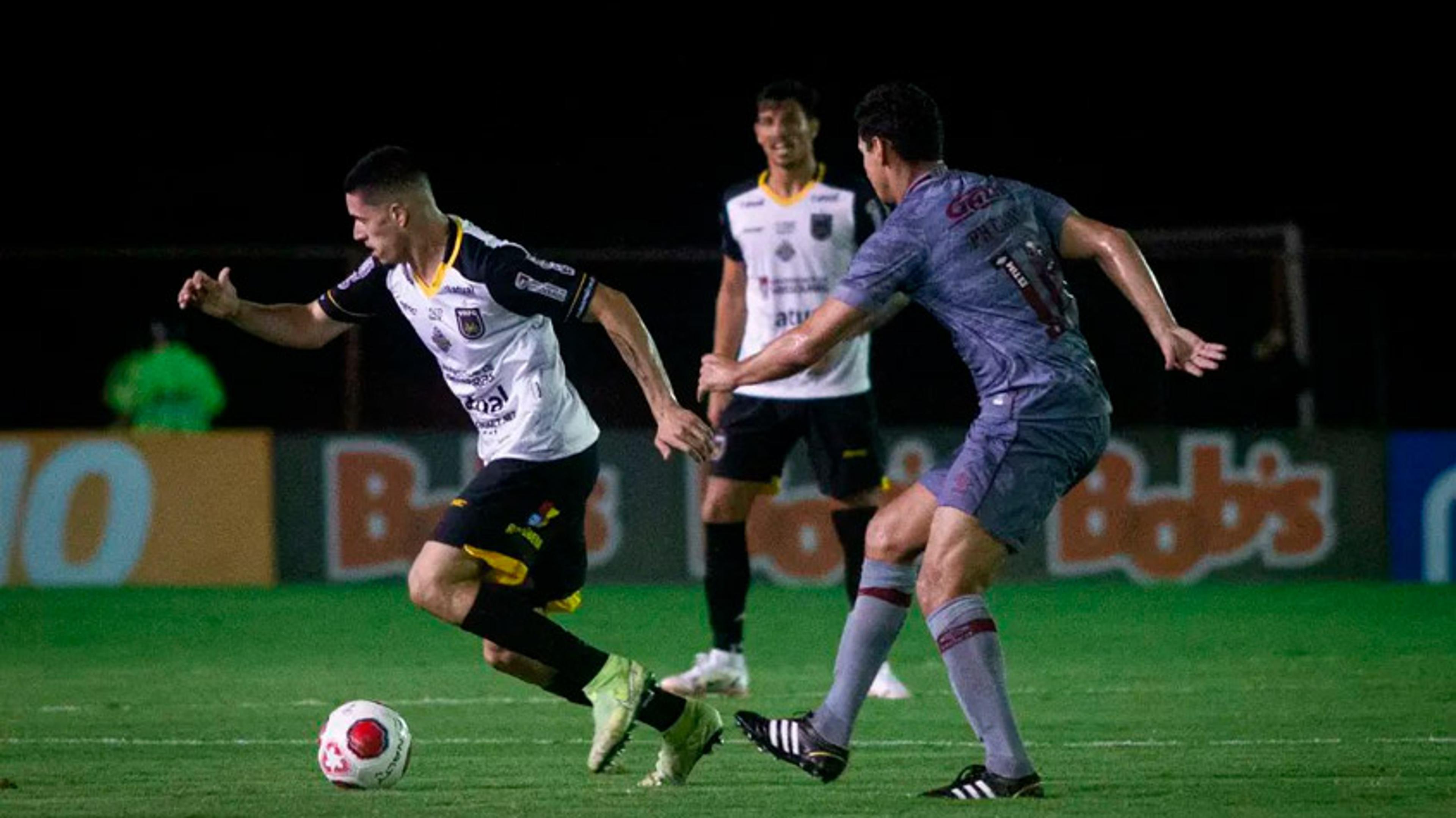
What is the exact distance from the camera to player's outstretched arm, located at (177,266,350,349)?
789 cm

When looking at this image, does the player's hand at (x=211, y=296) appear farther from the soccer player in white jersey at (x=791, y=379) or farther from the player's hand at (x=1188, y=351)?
the player's hand at (x=1188, y=351)

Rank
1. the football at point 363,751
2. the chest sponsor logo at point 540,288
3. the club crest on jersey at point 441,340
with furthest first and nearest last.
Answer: the club crest on jersey at point 441,340 < the chest sponsor logo at point 540,288 < the football at point 363,751

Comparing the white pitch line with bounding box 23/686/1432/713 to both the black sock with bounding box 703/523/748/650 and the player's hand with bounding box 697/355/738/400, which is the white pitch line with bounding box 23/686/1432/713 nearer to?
the black sock with bounding box 703/523/748/650

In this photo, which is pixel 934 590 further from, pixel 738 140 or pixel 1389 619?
pixel 738 140

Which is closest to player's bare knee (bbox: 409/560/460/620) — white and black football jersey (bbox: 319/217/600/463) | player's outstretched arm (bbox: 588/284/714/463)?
white and black football jersey (bbox: 319/217/600/463)

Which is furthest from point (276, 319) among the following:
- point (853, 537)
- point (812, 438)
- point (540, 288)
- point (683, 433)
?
point (853, 537)

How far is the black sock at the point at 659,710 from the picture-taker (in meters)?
7.13

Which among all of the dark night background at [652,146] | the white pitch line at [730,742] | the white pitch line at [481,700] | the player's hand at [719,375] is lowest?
the white pitch line at [481,700]

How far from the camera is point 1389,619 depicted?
512 inches

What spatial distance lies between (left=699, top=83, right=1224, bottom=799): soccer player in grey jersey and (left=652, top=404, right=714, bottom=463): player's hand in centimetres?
16

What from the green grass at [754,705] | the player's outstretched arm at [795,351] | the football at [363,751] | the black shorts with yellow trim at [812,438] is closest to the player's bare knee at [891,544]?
the player's outstretched arm at [795,351]

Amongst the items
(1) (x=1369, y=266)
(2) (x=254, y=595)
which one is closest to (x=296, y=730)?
(2) (x=254, y=595)

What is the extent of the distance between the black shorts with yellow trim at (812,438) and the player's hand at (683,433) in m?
3.04

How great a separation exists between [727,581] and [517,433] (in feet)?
8.77
